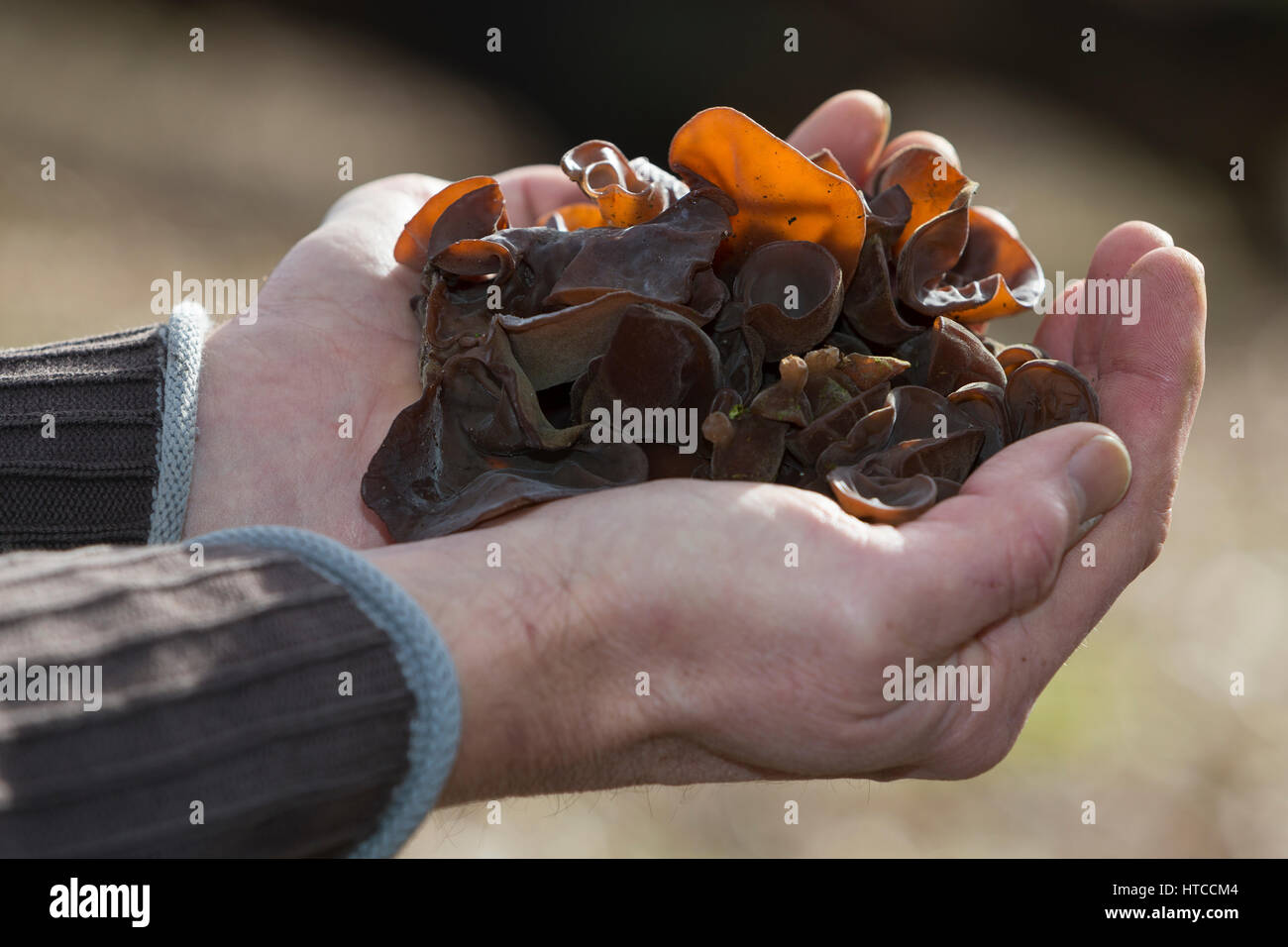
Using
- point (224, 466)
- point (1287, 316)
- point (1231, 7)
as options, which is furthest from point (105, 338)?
point (1231, 7)

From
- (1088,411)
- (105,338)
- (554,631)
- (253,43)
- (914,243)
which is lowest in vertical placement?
(554,631)

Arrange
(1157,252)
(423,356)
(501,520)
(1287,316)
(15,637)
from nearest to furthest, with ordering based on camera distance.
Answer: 1. (15,637)
2. (501,520)
3. (1157,252)
4. (423,356)
5. (1287,316)

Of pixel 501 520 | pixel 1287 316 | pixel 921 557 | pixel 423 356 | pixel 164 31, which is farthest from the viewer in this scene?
pixel 164 31

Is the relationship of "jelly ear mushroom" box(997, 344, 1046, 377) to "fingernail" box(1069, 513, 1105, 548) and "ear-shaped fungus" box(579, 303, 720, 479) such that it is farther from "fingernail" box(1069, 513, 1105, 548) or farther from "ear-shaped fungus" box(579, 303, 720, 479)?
"ear-shaped fungus" box(579, 303, 720, 479)

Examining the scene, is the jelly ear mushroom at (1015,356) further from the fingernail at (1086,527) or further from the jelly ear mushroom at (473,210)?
the jelly ear mushroom at (473,210)

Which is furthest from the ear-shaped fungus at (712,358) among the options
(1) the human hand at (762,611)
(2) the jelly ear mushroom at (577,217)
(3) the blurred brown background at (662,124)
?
(3) the blurred brown background at (662,124)

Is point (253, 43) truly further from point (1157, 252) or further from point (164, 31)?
point (1157, 252)

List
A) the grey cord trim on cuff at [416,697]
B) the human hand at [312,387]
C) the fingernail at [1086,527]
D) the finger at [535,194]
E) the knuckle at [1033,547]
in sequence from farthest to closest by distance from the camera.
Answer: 1. the finger at [535,194]
2. the human hand at [312,387]
3. the fingernail at [1086,527]
4. the knuckle at [1033,547]
5. the grey cord trim on cuff at [416,697]
